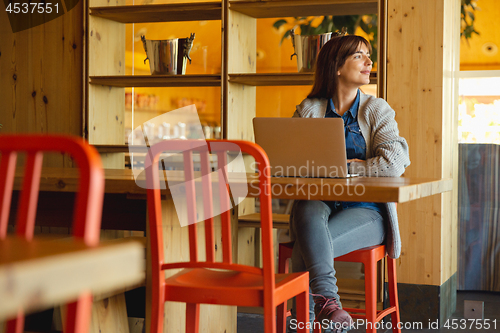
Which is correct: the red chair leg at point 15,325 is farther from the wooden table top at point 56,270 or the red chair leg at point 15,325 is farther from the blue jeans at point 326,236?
the blue jeans at point 326,236

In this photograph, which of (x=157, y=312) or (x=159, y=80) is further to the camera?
(x=159, y=80)

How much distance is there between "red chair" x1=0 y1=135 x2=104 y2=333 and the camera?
2.19 feet

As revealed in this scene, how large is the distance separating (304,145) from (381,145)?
1.78 ft

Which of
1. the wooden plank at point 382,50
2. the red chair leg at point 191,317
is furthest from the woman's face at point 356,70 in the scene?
the red chair leg at point 191,317

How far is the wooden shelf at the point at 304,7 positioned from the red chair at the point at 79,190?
2197 mm

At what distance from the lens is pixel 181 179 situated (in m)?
1.59

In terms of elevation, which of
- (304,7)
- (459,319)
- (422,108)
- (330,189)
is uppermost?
(304,7)

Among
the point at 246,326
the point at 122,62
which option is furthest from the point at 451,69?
the point at 122,62

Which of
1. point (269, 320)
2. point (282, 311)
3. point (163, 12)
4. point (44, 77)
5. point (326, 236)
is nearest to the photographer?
point (269, 320)

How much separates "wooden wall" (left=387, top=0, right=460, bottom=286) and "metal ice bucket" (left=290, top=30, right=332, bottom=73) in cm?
38

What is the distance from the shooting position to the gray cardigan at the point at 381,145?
2.01 metres

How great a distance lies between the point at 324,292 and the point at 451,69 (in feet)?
5.41

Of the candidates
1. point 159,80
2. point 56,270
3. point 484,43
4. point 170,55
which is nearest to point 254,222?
point 159,80

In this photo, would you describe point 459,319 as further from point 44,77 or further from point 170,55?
point 44,77
